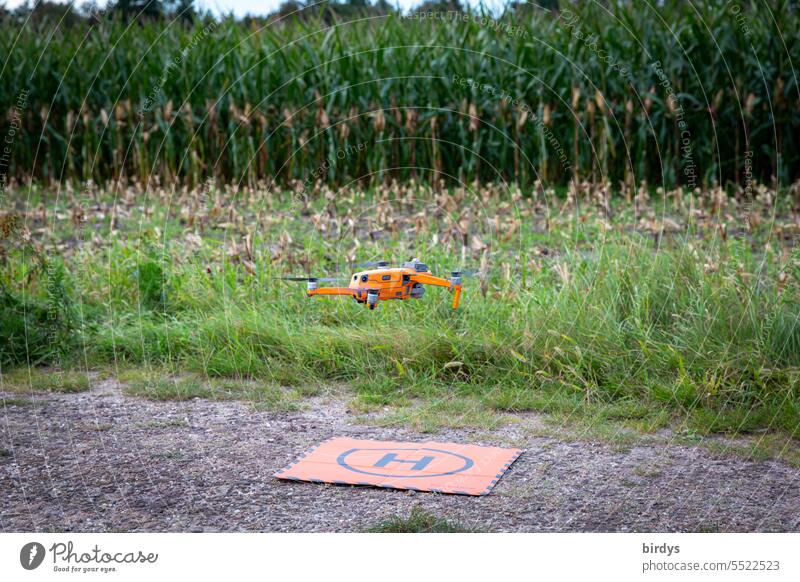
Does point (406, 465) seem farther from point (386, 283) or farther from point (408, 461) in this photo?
point (386, 283)

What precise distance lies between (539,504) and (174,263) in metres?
4.73

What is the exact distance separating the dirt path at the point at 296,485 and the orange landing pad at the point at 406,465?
78 millimetres

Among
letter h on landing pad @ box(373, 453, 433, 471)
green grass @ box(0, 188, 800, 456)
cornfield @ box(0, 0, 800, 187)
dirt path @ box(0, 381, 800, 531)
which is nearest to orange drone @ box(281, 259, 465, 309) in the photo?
dirt path @ box(0, 381, 800, 531)

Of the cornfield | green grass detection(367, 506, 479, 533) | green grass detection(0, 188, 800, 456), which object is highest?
the cornfield

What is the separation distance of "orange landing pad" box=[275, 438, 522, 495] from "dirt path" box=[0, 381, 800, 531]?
0.26 feet

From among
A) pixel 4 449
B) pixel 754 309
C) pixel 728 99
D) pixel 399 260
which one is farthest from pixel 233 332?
pixel 728 99

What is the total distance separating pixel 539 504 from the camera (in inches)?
175

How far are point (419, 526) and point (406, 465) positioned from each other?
826mm

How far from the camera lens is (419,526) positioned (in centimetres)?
414

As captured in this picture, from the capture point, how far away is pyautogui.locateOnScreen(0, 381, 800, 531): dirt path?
429 cm

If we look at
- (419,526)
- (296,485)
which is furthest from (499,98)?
(419,526)

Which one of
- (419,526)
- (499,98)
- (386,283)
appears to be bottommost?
(419,526)

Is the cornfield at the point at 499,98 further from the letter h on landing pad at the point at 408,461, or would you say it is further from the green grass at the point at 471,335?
the letter h on landing pad at the point at 408,461

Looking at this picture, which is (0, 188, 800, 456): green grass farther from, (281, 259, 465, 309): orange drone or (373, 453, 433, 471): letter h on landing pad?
(281, 259, 465, 309): orange drone
